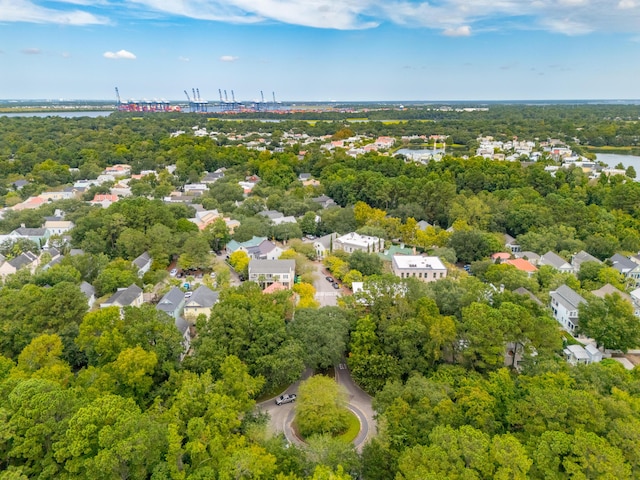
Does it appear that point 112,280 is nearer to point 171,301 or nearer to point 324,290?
point 171,301

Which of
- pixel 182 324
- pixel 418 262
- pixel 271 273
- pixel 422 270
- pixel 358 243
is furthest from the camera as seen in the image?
pixel 358 243

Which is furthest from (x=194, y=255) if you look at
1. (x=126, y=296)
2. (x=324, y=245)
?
(x=324, y=245)

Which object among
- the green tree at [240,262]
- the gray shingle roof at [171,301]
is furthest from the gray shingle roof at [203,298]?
the green tree at [240,262]

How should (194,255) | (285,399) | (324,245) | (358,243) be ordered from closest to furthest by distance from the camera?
1. (285,399)
2. (194,255)
3. (358,243)
4. (324,245)

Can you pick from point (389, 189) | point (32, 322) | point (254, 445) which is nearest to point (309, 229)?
point (389, 189)

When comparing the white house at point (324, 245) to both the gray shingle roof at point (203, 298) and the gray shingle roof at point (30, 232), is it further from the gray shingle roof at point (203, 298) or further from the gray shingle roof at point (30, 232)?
the gray shingle roof at point (30, 232)

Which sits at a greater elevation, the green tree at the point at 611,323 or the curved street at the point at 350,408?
the green tree at the point at 611,323

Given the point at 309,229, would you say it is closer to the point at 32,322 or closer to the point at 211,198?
the point at 211,198
